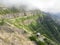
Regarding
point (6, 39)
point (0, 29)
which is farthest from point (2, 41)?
point (0, 29)

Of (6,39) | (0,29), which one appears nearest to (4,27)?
(0,29)

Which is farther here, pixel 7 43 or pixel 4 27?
pixel 4 27

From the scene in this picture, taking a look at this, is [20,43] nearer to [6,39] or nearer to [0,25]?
[6,39]

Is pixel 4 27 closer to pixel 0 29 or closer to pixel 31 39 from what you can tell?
pixel 0 29

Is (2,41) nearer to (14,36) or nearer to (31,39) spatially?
(14,36)

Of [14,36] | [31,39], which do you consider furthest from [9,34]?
[31,39]
